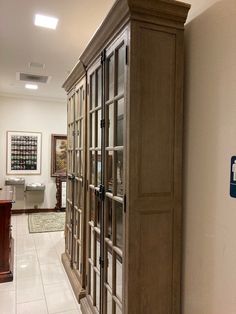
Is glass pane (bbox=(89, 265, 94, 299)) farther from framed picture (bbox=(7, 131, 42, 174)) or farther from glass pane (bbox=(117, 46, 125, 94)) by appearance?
framed picture (bbox=(7, 131, 42, 174))

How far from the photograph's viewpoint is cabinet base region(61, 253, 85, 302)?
2.50 m

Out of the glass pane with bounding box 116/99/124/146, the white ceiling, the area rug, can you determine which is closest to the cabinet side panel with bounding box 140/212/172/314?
the glass pane with bounding box 116/99/124/146

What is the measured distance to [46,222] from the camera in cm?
556

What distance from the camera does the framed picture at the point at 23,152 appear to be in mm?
6312

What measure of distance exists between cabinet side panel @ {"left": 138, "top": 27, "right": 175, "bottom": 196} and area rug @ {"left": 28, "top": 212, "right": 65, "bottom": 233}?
158 inches

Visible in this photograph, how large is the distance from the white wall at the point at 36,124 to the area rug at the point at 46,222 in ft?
1.70

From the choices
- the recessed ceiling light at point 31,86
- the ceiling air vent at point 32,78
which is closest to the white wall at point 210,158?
the ceiling air vent at point 32,78

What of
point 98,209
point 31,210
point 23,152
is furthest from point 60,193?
point 98,209

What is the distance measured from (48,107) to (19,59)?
281 centimetres

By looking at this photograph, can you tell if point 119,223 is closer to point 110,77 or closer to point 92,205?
point 92,205

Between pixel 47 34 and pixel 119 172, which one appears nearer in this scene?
pixel 119 172

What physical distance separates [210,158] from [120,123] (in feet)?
A: 1.90

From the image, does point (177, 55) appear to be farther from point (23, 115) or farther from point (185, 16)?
point (23, 115)

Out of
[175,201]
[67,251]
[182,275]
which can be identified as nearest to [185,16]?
[175,201]
